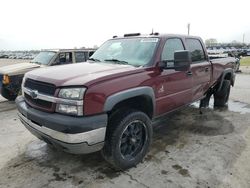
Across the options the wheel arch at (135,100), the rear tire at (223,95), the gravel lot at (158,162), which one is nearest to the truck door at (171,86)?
the wheel arch at (135,100)

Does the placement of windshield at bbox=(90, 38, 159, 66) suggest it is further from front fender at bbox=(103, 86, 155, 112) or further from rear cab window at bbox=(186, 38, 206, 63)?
rear cab window at bbox=(186, 38, 206, 63)

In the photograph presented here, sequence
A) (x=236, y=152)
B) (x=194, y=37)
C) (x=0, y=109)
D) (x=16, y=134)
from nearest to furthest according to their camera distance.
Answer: (x=236, y=152), (x=16, y=134), (x=194, y=37), (x=0, y=109)

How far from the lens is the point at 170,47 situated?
4438 mm

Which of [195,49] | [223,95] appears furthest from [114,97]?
[223,95]

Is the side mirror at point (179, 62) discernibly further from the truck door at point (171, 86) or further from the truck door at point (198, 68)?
the truck door at point (198, 68)

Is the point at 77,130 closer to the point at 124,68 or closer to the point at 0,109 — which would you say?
the point at 124,68

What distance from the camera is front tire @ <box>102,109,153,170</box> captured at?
10.7 feet

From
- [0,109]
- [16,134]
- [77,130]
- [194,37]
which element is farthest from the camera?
[0,109]

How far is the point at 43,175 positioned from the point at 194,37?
4084 millimetres

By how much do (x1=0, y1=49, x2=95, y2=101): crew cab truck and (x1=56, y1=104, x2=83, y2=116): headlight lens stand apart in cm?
476

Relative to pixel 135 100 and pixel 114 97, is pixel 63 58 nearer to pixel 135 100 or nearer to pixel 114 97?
pixel 135 100

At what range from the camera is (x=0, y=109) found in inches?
271

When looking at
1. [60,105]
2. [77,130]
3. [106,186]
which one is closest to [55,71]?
[60,105]

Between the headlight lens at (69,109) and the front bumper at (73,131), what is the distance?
0.06 metres
